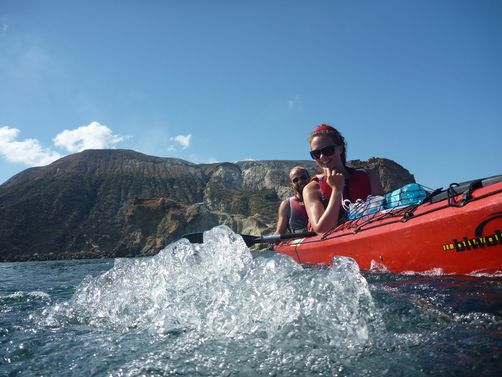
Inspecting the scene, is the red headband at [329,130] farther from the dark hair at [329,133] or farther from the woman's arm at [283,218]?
the woman's arm at [283,218]

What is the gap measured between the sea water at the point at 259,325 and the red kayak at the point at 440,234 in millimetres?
221

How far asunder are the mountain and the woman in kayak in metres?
24.0

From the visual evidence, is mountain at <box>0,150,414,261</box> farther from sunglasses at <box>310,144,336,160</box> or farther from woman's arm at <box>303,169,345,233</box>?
sunglasses at <box>310,144,336,160</box>

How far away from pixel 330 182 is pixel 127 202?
86.7 metres

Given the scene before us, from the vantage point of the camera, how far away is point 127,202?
8531 cm

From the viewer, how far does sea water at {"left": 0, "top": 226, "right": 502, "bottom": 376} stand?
66.4 inches

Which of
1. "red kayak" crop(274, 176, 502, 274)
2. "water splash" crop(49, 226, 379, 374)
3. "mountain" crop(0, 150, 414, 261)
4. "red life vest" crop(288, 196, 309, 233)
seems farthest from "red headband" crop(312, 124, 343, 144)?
"mountain" crop(0, 150, 414, 261)

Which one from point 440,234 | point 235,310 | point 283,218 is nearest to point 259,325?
point 235,310

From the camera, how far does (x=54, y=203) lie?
8150 centimetres

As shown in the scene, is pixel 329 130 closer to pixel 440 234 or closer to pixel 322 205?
pixel 322 205

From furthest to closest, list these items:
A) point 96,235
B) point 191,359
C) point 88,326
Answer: point 96,235 → point 88,326 → point 191,359

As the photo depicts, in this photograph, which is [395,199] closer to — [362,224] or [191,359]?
[362,224]

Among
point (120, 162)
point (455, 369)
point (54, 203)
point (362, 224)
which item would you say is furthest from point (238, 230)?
point (120, 162)

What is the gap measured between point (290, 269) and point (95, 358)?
4.80 feet
